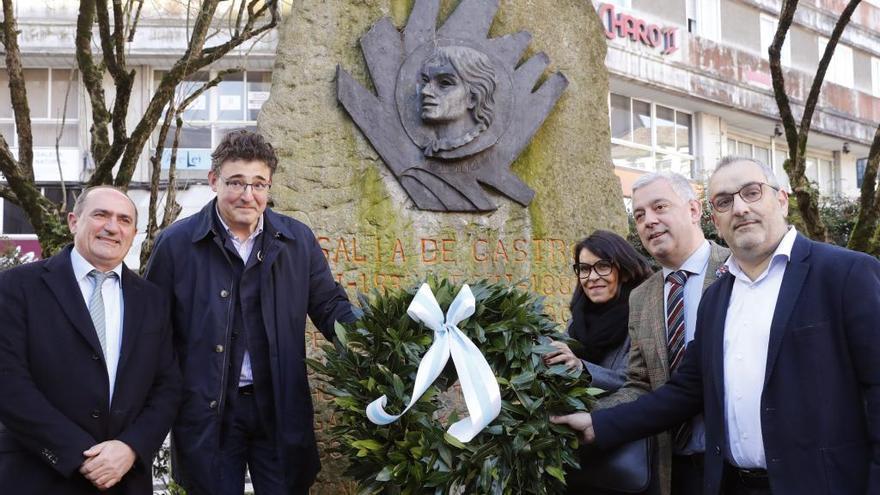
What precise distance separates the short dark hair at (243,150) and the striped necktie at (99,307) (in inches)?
26.3

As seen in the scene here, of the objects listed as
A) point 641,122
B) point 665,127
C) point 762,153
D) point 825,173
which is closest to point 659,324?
point 641,122

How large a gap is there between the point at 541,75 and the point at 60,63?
1663 cm

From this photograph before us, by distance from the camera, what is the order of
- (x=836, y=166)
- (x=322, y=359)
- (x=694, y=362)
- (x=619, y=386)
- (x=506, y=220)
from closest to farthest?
(x=694, y=362)
(x=619, y=386)
(x=322, y=359)
(x=506, y=220)
(x=836, y=166)

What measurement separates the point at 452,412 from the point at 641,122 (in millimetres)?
20271

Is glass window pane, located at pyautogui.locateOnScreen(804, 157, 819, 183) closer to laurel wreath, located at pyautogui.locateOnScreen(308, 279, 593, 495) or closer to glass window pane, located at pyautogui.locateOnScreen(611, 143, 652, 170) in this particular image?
glass window pane, located at pyautogui.locateOnScreen(611, 143, 652, 170)

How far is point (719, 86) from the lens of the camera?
79.0ft

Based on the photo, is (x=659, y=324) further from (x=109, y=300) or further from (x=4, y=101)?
(x=4, y=101)

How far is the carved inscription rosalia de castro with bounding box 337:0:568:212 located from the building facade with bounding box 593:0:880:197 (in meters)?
15.7

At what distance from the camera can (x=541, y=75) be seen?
19.3 ft

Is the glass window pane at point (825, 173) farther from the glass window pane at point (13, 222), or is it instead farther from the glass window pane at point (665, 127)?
the glass window pane at point (13, 222)

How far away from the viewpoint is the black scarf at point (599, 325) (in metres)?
4.41

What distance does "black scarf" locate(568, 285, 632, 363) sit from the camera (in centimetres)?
441

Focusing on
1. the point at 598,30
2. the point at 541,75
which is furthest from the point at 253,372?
the point at 598,30

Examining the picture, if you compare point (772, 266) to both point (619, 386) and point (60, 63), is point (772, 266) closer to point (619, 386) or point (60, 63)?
point (619, 386)
